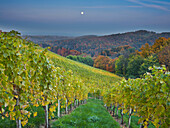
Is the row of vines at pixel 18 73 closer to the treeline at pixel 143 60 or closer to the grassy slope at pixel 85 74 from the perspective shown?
the grassy slope at pixel 85 74

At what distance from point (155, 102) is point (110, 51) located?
12559 centimetres

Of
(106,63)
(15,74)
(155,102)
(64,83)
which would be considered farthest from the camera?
(106,63)

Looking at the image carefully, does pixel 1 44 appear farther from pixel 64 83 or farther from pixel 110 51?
pixel 110 51

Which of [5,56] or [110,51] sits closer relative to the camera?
[5,56]

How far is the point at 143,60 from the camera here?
50625 mm

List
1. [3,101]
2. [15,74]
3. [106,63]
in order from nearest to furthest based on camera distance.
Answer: [3,101] < [15,74] < [106,63]

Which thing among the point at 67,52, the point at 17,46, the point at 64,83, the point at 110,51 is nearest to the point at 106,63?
the point at 110,51

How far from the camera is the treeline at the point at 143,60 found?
39.2 m

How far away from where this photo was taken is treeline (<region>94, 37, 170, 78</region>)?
39191 millimetres

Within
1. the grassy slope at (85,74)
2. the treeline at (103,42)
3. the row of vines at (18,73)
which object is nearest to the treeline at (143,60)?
the grassy slope at (85,74)

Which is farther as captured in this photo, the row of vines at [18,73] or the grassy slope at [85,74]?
the grassy slope at [85,74]

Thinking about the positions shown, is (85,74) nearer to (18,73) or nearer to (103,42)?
(18,73)

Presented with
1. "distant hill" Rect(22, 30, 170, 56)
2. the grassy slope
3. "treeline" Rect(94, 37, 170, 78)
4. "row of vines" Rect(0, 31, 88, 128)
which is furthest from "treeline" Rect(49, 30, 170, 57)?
"row of vines" Rect(0, 31, 88, 128)

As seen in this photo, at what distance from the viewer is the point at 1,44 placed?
10.8ft
